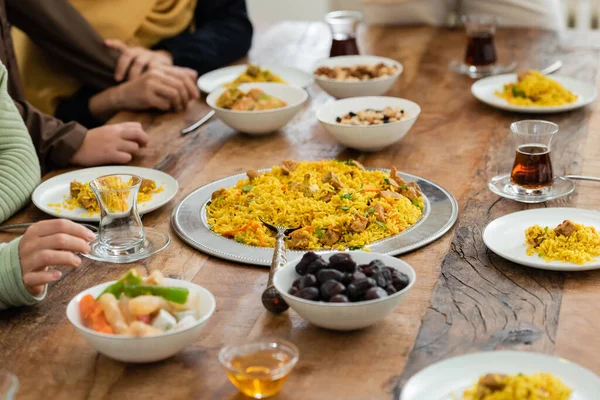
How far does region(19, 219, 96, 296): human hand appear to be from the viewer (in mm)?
1278

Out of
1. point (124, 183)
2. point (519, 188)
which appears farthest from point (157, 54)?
point (519, 188)

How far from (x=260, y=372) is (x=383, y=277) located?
0.25 metres

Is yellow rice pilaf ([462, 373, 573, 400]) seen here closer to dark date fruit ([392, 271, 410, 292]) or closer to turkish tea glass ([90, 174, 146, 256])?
dark date fruit ([392, 271, 410, 292])

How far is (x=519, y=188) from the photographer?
1.73 meters

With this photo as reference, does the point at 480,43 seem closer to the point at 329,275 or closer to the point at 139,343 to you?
the point at 329,275

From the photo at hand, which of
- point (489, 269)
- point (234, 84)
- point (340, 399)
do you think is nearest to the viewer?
point (340, 399)

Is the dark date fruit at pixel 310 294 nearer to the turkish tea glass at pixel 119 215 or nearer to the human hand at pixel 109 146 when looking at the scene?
the turkish tea glass at pixel 119 215

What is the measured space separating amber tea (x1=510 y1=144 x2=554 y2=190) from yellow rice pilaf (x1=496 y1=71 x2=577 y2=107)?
1.85 ft

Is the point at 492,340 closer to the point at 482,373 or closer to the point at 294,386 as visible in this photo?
the point at 482,373

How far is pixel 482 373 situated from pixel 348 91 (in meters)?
1.37

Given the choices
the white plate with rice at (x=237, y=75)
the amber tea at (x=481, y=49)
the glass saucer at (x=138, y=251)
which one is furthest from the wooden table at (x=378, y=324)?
the amber tea at (x=481, y=49)

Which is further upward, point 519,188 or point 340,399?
point 340,399

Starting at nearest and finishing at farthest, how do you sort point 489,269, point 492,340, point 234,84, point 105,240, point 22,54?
point 492,340 → point 489,269 → point 105,240 → point 234,84 → point 22,54

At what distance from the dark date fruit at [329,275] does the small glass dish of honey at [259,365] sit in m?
0.14
